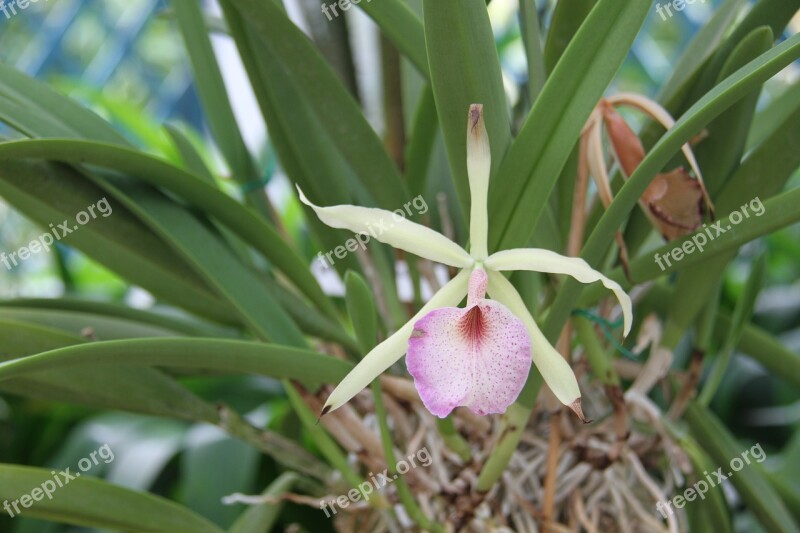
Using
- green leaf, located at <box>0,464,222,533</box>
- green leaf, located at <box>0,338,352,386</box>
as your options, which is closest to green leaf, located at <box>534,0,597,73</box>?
green leaf, located at <box>0,338,352,386</box>

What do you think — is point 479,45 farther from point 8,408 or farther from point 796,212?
point 8,408

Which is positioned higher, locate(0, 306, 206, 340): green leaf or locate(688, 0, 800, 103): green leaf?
locate(688, 0, 800, 103): green leaf

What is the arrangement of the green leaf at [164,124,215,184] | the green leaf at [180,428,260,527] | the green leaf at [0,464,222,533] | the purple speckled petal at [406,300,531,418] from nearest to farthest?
the purple speckled petal at [406,300,531,418]
the green leaf at [0,464,222,533]
the green leaf at [164,124,215,184]
the green leaf at [180,428,260,527]

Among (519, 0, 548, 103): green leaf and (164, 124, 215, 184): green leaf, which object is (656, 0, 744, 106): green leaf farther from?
(164, 124, 215, 184): green leaf

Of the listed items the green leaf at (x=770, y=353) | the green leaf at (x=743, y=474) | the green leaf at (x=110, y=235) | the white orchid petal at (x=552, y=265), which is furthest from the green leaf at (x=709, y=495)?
the green leaf at (x=110, y=235)

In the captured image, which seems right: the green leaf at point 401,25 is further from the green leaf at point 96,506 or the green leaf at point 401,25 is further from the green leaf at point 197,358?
the green leaf at point 96,506

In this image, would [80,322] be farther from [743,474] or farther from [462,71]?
[743,474]

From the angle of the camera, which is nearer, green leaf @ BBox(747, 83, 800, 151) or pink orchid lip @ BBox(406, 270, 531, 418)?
pink orchid lip @ BBox(406, 270, 531, 418)
